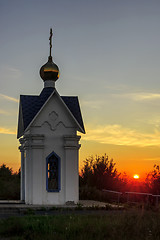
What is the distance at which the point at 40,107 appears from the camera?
68.2ft

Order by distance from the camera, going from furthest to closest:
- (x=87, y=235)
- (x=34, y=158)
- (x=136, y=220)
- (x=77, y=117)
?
(x=77, y=117) < (x=34, y=158) < (x=136, y=220) < (x=87, y=235)

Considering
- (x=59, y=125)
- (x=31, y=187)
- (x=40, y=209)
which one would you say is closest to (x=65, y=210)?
(x=40, y=209)

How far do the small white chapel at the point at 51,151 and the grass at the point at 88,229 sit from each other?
7.36 meters

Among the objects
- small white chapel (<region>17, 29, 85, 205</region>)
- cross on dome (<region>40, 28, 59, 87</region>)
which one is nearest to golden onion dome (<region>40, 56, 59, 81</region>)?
cross on dome (<region>40, 28, 59, 87</region>)

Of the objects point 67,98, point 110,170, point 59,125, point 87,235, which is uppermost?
point 67,98

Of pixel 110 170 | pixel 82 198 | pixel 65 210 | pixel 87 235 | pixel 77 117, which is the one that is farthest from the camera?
pixel 110 170

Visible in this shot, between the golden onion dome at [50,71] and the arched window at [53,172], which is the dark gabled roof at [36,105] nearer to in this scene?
the golden onion dome at [50,71]

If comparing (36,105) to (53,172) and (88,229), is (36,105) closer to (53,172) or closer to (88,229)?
(53,172)

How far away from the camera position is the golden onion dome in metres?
22.1

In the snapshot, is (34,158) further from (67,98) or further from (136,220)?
(136,220)

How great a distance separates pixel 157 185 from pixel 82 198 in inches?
171

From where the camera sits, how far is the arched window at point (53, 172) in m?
20.6

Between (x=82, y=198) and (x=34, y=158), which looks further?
(x=82, y=198)

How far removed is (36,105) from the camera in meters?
21.2
